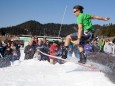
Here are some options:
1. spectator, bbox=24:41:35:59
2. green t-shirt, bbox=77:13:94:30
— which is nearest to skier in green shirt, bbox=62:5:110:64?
green t-shirt, bbox=77:13:94:30

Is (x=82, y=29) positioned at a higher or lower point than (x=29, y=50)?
higher

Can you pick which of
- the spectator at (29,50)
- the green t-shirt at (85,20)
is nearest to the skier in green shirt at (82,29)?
the green t-shirt at (85,20)

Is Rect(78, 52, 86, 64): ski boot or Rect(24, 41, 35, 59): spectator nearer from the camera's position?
Rect(78, 52, 86, 64): ski boot

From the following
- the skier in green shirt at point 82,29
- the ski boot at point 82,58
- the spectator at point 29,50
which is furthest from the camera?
the spectator at point 29,50

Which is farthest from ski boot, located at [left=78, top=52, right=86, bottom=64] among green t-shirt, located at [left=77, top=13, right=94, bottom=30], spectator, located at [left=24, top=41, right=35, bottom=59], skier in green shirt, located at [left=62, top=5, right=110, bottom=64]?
spectator, located at [left=24, top=41, right=35, bottom=59]

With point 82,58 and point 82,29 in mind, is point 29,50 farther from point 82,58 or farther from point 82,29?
point 82,29

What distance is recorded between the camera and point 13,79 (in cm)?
714

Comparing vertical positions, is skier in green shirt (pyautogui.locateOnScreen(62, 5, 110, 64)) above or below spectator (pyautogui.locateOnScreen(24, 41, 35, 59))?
above

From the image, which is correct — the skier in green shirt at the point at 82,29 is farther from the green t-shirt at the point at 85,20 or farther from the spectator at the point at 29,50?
the spectator at the point at 29,50

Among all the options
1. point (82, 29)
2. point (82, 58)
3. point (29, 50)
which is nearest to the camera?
point (82, 29)

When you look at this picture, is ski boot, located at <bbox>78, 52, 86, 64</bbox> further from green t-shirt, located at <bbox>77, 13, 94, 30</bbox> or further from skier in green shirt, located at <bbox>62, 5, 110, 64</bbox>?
green t-shirt, located at <bbox>77, 13, 94, 30</bbox>

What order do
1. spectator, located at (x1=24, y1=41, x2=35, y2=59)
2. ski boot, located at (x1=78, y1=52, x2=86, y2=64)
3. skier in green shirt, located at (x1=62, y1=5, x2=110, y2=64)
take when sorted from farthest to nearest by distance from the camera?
spectator, located at (x1=24, y1=41, x2=35, y2=59)
ski boot, located at (x1=78, y1=52, x2=86, y2=64)
skier in green shirt, located at (x1=62, y1=5, x2=110, y2=64)

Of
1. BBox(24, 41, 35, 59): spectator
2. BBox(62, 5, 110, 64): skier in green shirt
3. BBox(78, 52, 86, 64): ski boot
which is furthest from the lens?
BBox(24, 41, 35, 59): spectator

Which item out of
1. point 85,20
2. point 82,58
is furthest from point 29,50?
point 85,20
